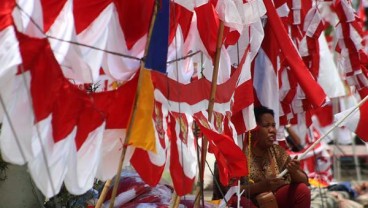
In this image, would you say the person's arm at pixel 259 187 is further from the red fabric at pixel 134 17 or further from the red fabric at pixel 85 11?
the red fabric at pixel 85 11

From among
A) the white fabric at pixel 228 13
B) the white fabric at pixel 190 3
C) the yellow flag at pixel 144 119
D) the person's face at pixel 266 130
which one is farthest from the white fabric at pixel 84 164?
the person's face at pixel 266 130

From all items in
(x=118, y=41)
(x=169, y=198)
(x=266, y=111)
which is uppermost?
(x=118, y=41)

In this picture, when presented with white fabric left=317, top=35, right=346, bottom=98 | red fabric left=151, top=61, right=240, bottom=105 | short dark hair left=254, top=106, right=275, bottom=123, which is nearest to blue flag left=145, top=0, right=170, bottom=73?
red fabric left=151, top=61, right=240, bottom=105

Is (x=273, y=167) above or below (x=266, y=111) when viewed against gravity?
below

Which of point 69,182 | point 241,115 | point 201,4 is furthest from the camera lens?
point 241,115

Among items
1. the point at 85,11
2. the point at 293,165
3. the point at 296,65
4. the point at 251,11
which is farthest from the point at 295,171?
the point at 85,11

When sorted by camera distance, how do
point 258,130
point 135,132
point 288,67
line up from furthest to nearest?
point 288,67 < point 258,130 < point 135,132

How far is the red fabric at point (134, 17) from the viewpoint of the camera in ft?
16.2

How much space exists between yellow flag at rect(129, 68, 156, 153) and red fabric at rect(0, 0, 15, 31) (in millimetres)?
901

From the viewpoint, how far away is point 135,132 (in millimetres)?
4742

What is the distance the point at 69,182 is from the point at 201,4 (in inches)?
67.8

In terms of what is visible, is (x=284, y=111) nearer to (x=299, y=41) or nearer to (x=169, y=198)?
(x=299, y=41)

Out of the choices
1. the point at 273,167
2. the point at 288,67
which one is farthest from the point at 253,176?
the point at 288,67

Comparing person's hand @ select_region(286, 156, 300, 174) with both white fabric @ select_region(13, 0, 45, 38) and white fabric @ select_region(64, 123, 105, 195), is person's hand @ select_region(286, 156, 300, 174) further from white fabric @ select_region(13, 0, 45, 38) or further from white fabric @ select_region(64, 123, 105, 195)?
white fabric @ select_region(13, 0, 45, 38)
